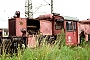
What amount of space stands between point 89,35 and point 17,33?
7650mm

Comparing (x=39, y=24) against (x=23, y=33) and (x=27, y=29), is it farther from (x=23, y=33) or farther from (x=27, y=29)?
(x=23, y=33)

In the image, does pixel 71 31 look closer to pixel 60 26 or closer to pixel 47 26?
pixel 60 26

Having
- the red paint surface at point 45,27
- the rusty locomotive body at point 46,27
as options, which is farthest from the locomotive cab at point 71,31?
the red paint surface at point 45,27

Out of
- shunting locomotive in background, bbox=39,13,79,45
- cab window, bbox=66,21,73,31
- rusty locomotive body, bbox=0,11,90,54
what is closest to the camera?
rusty locomotive body, bbox=0,11,90,54

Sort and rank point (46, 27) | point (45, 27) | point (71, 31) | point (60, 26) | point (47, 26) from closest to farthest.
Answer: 1. point (45, 27)
2. point (46, 27)
3. point (47, 26)
4. point (60, 26)
5. point (71, 31)

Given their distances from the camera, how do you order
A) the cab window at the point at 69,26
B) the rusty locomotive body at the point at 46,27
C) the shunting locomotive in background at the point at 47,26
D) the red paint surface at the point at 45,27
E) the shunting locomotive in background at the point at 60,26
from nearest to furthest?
the rusty locomotive body at the point at 46,27 < the shunting locomotive in background at the point at 47,26 < the red paint surface at the point at 45,27 < the shunting locomotive in background at the point at 60,26 < the cab window at the point at 69,26

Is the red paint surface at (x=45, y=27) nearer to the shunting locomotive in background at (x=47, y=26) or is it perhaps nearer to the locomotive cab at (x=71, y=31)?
the shunting locomotive in background at (x=47, y=26)

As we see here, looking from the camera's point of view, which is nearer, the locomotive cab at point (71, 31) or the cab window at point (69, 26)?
the locomotive cab at point (71, 31)

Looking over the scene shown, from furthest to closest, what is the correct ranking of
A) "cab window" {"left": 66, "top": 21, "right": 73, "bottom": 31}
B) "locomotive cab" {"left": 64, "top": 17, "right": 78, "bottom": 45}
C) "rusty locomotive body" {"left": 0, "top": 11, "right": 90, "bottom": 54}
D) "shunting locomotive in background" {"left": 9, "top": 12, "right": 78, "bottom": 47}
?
1. "cab window" {"left": 66, "top": 21, "right": 73, "bottom": 31}
2. "locomotive cab" {"left": 64, "top": 17, "right": 78, "bottom": 45}
3. "shunting locomotive in background" {"left": 9, "top": 12, "right": 78, "bottom": 47}
4. "rusty locomotive body" {"left": 0, "top": 11, "right": 90, "bottom": 54}

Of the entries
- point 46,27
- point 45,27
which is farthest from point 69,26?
point 45,27

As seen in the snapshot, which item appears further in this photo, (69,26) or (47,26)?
(69,26)

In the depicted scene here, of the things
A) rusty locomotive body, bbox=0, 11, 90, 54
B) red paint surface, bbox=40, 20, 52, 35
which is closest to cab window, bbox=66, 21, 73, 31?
rusty locomotive body, bbox=0, 11, 90, 54

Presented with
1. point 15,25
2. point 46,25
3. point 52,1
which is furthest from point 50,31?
point 52,1

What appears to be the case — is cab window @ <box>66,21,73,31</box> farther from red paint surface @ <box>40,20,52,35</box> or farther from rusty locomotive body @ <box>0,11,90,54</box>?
red paint surface @ <box>40,20,52,35</box>
